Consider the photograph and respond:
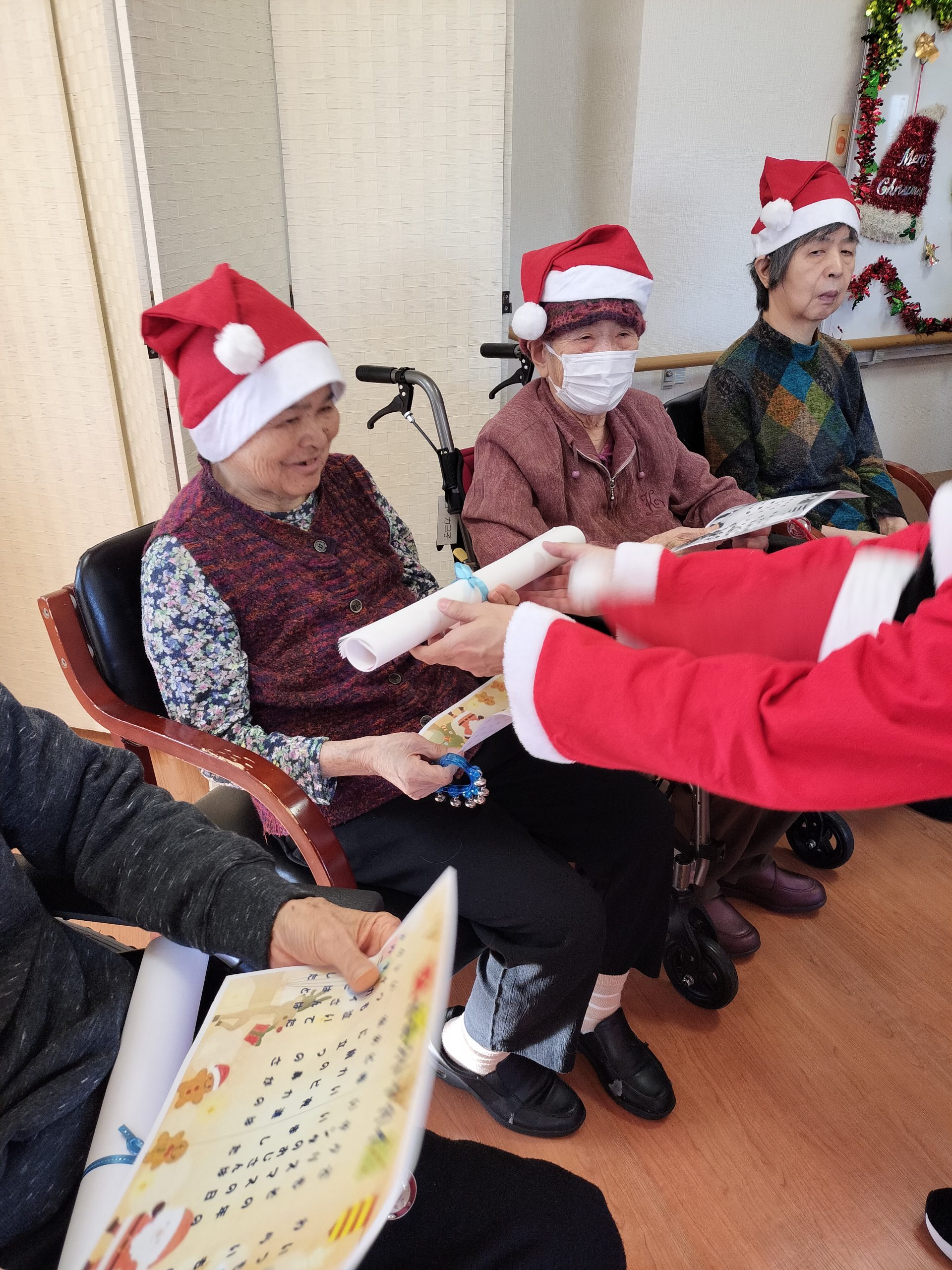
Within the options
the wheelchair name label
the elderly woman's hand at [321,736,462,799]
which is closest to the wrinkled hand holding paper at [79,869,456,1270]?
the elderly woman's hand at [321,736,462,799]

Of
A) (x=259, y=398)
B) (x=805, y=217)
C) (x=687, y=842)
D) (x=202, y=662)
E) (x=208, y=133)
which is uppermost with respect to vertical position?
(x=208, y=133)

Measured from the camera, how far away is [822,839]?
7.13 ft

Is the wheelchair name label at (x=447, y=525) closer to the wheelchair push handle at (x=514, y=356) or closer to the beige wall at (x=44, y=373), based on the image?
the wheelchair push handle at (x=514, y=356)

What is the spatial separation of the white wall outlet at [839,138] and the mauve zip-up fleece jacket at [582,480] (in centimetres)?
167

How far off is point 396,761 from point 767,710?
55cm

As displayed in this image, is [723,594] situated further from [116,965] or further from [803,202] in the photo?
[803,202]

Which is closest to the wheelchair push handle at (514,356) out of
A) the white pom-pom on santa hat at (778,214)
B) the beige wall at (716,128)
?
the white pom-pom on santa hat at (778,214)

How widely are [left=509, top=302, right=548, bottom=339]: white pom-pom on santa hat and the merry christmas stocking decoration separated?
1.99 metres

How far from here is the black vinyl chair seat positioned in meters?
1.36

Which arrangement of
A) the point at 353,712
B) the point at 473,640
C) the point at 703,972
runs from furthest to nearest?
1. the point at 703,972
2. the point at 353,712
3. the point at 473,640

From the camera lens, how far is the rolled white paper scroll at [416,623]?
Result: 1190mm

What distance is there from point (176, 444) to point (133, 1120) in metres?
1.57

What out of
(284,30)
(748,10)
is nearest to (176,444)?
(284,30)

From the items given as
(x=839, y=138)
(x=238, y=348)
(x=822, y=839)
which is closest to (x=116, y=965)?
(x=238, y=348)
